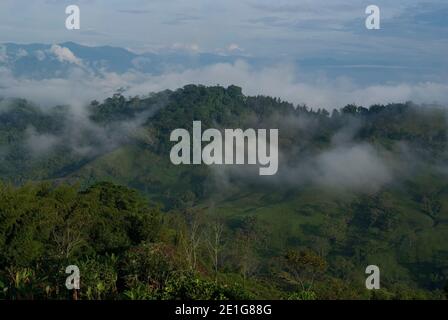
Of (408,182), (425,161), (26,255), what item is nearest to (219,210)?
(408,182)

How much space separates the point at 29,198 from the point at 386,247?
114074 millimetres

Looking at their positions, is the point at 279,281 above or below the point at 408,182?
below

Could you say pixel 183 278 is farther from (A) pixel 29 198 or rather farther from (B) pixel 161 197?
(B) pixel 161 197

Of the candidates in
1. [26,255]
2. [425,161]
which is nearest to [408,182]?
[425,161]

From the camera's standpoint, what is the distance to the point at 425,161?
193750 mm

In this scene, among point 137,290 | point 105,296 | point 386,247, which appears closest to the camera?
point 137,290

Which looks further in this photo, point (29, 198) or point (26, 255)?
point (29, 198)

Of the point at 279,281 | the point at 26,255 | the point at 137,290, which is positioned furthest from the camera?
the point at 279,281

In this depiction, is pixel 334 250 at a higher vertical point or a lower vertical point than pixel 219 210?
lower

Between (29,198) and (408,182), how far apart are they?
513ft

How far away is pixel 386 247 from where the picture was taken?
143m
